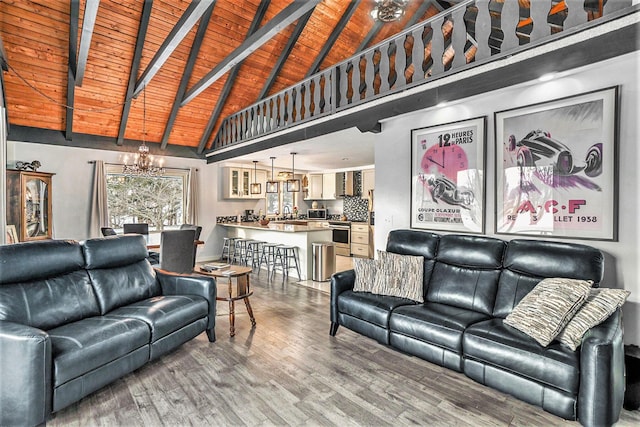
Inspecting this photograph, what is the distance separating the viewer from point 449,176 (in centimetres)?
386

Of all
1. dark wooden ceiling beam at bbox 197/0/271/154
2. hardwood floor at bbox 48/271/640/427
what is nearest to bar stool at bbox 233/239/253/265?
dark wooden ceiling beam at bbox 197/0/271/154

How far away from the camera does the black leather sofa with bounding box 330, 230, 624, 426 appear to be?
1957 mm

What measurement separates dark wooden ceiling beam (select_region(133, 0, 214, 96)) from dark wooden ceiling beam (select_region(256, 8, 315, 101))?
2.26 meters

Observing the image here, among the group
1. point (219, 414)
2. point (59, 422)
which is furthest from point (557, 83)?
point (59, 422)

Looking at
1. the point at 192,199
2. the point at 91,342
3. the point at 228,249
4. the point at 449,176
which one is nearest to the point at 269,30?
the point at 449,176

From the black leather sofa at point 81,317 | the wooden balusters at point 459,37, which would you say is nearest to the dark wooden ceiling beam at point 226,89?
the wooden balusters at point 459,37

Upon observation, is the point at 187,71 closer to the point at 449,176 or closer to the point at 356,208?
the point at 449,176

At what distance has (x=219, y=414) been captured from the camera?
2207 millimetres

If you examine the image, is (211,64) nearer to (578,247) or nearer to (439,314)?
(439,314)

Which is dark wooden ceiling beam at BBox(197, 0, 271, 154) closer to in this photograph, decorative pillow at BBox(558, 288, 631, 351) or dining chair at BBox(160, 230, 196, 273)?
dining chair at BBox(160, 230, 196, 273)

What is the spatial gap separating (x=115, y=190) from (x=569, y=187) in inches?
314

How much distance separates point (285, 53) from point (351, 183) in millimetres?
4083

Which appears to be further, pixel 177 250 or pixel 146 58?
pixel 146 58

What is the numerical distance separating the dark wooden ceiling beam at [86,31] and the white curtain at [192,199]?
123 inches
